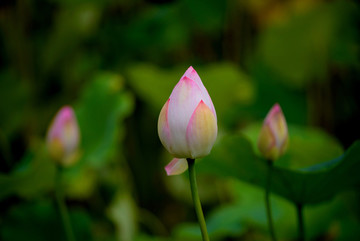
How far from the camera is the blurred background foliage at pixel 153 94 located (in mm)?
676

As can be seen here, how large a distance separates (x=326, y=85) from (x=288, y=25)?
6.9 inches

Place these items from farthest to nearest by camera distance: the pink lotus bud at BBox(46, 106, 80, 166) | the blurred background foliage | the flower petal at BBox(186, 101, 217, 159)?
the blurred background foliage → the pink lotus bud at BBox(46, 106, 80, 166) → the flower petal at BBox(186, 101, 217, 159)

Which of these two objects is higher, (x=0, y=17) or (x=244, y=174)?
(x=0, y=17)

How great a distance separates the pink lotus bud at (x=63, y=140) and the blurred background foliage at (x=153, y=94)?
0.13 meters

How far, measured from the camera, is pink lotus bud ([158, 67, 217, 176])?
0.31 m

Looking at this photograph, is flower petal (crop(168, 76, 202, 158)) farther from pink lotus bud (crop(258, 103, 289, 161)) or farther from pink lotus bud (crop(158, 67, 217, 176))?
pink lotus bud (crop(258, 103, 289, 161))

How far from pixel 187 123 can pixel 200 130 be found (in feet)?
0.04

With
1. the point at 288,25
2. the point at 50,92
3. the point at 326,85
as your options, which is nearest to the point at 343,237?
the point at 326,85

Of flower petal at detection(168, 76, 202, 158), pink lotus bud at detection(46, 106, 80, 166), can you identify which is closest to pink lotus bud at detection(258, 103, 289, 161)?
flower petal at detection(168, 76, 202, 158)

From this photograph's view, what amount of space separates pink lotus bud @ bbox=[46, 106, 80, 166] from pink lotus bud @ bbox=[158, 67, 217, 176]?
23cm

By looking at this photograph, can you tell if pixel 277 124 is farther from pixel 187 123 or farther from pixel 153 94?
pixel 153 94

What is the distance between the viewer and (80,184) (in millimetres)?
899

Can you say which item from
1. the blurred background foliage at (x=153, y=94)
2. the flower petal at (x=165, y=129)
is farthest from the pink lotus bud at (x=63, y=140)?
the flower petal at (x=165, y=129)

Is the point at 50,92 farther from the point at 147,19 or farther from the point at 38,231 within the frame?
the point at 38,231
